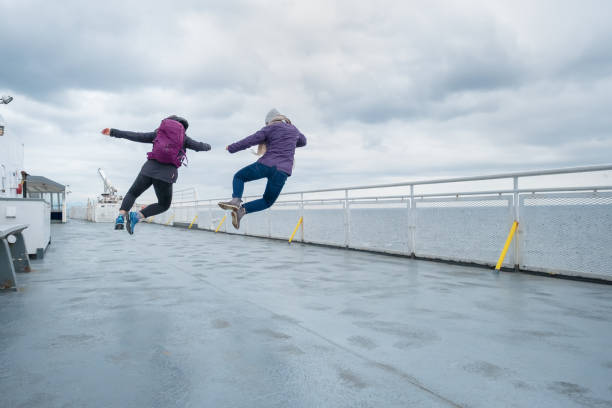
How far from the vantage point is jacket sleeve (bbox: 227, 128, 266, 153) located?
12.7 ft

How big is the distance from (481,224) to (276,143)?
559 cm

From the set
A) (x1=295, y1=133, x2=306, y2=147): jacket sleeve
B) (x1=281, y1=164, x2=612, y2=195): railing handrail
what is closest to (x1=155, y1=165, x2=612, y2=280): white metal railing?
(x1=281, y1=164, x2=612, y2=195): railing handrail

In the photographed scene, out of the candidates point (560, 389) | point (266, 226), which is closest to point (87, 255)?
point (266, 226)

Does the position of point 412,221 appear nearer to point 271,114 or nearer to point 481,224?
point 481,224

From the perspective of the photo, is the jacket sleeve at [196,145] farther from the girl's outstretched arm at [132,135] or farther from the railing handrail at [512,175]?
the railing handrail at [512,175]

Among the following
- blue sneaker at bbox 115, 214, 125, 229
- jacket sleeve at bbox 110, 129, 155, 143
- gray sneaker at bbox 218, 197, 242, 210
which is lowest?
blue sneaker at bbox 115, 214, 125, 229

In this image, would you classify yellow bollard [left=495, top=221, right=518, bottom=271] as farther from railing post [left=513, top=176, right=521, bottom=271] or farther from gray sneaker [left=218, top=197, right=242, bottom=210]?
gray sneaker [left=218, top=197, right=242, bottom=210]

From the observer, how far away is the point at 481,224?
801 centimetres

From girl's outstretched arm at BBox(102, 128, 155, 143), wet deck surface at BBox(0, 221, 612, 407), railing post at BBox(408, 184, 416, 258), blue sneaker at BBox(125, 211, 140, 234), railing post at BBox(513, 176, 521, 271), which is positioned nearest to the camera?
wet deck surface at BBox(0, 221, 612, 407)

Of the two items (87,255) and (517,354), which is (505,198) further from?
(87,255)

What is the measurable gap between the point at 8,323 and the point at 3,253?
1.90 metres

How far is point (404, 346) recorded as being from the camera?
10.3ft

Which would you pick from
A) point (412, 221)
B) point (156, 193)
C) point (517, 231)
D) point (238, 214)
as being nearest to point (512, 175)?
point (517, 231)

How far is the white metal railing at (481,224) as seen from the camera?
6.31 meters
